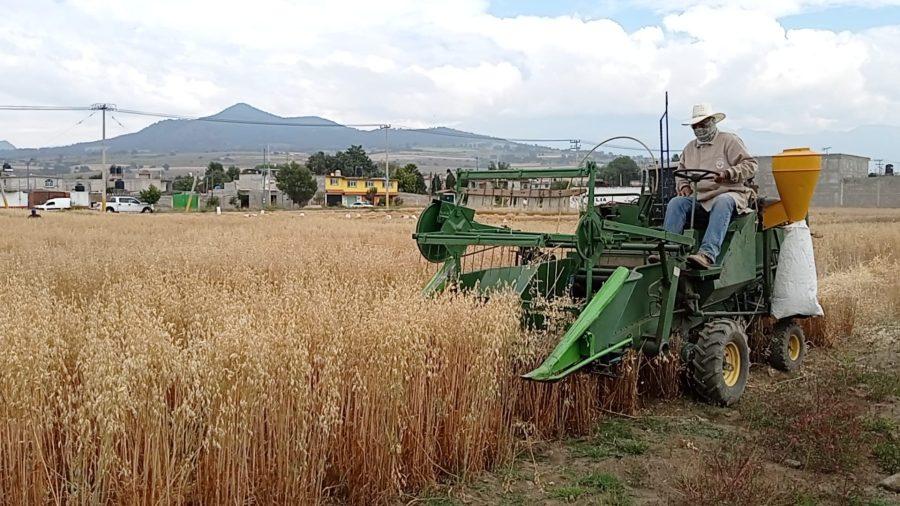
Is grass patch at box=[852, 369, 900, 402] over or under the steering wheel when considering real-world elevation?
under

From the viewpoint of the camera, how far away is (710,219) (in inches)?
287

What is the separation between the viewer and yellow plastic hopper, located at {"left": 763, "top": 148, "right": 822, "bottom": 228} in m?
7.87

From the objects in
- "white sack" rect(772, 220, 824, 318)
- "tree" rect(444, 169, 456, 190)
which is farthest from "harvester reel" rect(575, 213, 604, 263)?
"white sack" rect(772, 220, 824, 318)

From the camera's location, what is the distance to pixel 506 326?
5379mm

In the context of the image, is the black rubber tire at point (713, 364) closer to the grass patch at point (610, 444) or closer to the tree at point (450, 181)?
the grass patch at point (610, 444)

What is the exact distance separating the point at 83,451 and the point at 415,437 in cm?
188

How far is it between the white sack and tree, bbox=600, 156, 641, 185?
1.65 metres

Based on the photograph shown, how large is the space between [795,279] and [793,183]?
41.8 inches

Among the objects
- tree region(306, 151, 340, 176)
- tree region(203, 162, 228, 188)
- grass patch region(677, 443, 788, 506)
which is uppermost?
tree region(306, 151, 340, 176)

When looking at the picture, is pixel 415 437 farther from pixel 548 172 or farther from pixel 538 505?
pixel 548 172

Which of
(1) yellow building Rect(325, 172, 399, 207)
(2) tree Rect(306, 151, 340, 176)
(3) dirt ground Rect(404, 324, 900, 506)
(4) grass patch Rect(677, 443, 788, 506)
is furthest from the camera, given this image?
(2) tree Rect(306, 151, 340, 176)

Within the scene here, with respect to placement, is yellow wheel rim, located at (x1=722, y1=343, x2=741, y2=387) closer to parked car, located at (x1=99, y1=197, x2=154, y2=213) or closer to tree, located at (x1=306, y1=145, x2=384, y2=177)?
parked car, located at (x1=99, y1=197, x2=154, y2=213)

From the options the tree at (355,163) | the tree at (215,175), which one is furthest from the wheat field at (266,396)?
the tree at (215,175)

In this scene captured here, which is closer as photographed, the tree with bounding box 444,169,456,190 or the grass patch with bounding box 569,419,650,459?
the grass patch with bounding box 569,419,650,459
